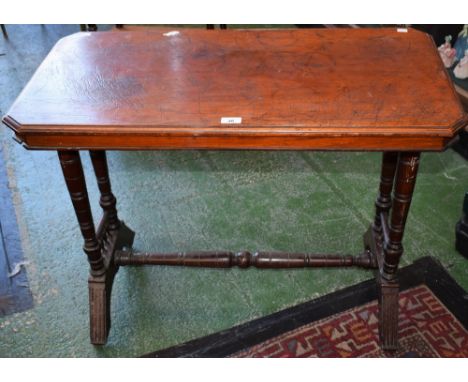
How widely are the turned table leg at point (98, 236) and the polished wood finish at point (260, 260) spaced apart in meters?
0.20

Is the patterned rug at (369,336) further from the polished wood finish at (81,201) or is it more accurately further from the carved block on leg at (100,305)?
the polished wood finish at (81,201)

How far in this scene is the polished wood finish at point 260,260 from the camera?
81.9 inches

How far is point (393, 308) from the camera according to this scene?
6.41ft

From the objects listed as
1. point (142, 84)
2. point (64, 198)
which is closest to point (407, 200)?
point (142, 84)

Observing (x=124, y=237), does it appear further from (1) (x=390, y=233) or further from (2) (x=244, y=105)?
(1) (x=390, y=233)

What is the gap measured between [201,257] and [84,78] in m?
0.85

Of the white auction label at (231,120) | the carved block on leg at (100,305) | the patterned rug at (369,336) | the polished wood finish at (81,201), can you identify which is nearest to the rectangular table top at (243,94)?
the white auction label at (231,120)

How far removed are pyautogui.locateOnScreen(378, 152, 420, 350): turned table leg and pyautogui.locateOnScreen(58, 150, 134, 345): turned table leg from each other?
1066 mm

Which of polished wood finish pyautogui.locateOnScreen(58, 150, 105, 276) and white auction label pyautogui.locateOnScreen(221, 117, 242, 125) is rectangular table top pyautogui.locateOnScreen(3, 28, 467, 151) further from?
polished wood finish pyautogui.locateOnScreen(58, 150, 105, 276)

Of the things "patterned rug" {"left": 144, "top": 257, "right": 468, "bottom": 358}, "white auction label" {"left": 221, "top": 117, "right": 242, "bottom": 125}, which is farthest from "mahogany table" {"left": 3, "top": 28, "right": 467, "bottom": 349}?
"patterned rug" {"left": 144, "top": 257, "right": 468, "bottom": 358}

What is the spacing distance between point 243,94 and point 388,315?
1.04 metres

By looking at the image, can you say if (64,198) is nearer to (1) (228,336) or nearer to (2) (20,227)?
(2) (20,227)

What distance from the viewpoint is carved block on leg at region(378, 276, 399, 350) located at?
6.35 feet

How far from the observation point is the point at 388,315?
77.0 inches
